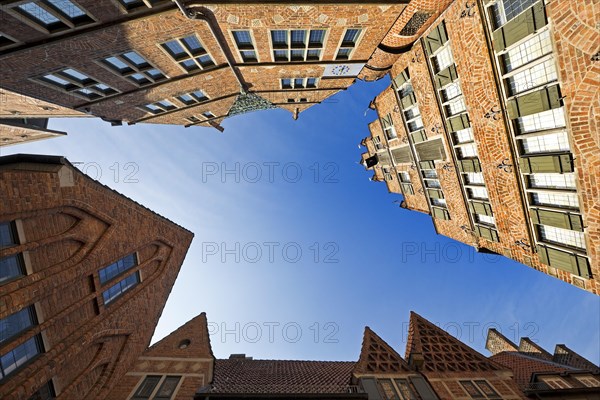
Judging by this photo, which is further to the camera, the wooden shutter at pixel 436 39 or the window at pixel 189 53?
the window at pixel 189 53

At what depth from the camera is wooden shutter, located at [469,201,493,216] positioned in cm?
1692

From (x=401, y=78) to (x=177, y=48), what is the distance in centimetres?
1673

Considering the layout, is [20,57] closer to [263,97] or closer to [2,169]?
[2,169]

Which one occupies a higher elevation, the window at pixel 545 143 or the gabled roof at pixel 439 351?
the window at pixel 545 143

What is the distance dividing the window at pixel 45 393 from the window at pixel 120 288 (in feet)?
12.6

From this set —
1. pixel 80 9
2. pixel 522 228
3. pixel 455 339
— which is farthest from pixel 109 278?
pixel 522 228

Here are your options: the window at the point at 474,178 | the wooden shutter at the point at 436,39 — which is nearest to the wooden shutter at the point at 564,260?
the window at the point at 474,178

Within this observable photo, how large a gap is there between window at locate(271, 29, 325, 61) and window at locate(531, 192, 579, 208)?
50.8 feet

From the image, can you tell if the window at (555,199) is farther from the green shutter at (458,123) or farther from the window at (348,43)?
the window at (348,43)

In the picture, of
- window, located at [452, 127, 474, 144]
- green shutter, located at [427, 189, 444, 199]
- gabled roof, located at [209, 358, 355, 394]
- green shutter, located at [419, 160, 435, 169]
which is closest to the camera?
gabled roof, located at [209, 358, 355, 394]

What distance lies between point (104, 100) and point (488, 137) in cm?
2773

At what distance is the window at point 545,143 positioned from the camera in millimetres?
11398

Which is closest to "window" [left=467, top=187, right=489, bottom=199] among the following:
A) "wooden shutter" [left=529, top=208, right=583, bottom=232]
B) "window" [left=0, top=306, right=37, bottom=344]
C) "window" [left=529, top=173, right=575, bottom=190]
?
"wooden shutter" [left=529, top=208, right=583, bottom=232]

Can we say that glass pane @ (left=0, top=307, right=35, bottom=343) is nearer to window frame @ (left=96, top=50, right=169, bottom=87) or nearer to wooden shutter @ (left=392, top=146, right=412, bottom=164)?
window frame @ (left=96, top=50, right=169, bottom=87)
